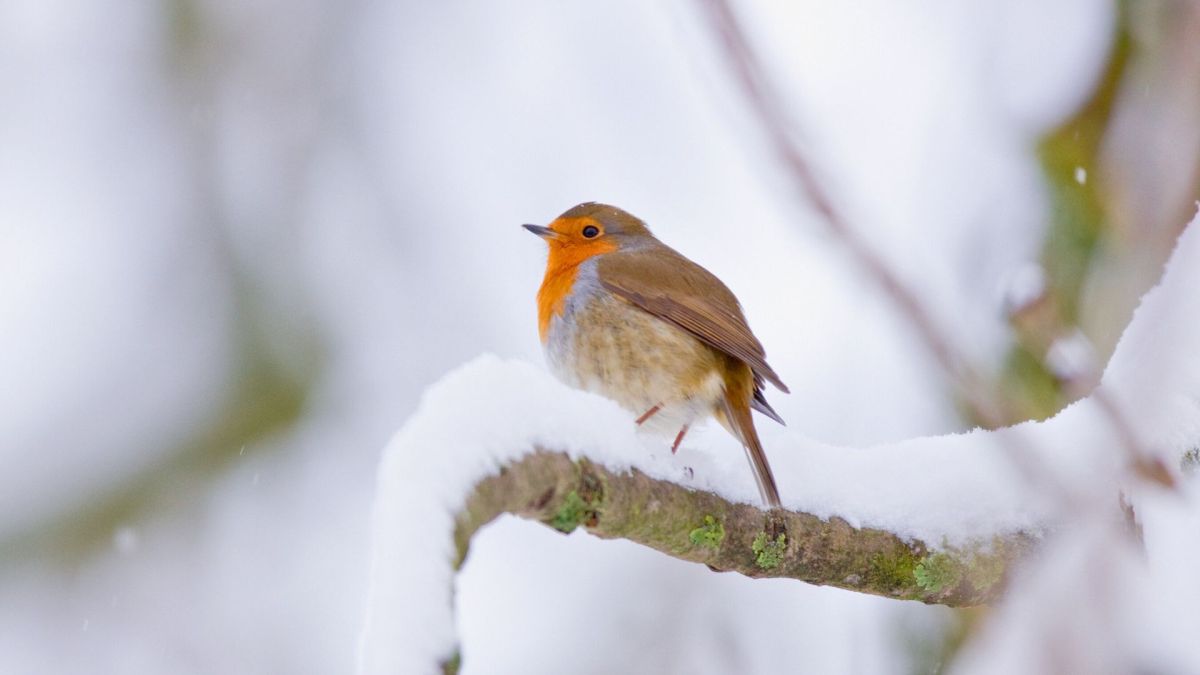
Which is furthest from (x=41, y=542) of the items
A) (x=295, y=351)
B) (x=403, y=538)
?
(x=403, y=538)

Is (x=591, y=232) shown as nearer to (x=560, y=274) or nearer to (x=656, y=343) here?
(x=560, y=274)

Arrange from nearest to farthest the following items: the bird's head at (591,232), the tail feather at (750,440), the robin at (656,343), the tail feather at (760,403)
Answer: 1. the tail feather at (750,440)
2. the robin at (656,343)
3. the tail feather at (760,403)
4. the bird's head at (591,232)

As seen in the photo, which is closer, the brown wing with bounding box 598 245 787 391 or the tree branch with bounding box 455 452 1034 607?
the tree branch with bounding box 455 452 1034 607

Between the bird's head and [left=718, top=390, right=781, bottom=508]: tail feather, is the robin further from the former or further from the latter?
the bird's head

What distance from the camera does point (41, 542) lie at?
4527 millimetres

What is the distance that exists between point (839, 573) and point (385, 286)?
395 cm

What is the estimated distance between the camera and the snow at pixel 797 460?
1.16 metres

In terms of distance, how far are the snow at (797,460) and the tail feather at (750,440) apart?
3 cm

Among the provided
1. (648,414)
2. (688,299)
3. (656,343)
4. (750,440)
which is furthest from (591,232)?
(750,440)

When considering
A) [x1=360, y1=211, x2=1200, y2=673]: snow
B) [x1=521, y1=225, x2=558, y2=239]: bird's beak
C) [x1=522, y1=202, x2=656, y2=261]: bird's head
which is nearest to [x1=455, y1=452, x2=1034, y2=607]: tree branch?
[x1=360, y1=211, x2=1200, y2=673]: snow

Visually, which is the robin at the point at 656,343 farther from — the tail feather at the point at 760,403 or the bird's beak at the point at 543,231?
the bird's beak at the point at 543,231

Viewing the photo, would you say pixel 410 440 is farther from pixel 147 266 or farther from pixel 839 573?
pixel 147 266

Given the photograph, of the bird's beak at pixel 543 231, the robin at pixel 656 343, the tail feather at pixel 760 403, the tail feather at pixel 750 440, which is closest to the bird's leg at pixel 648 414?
the robin at pixel 656 343

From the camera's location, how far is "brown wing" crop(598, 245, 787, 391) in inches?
142
